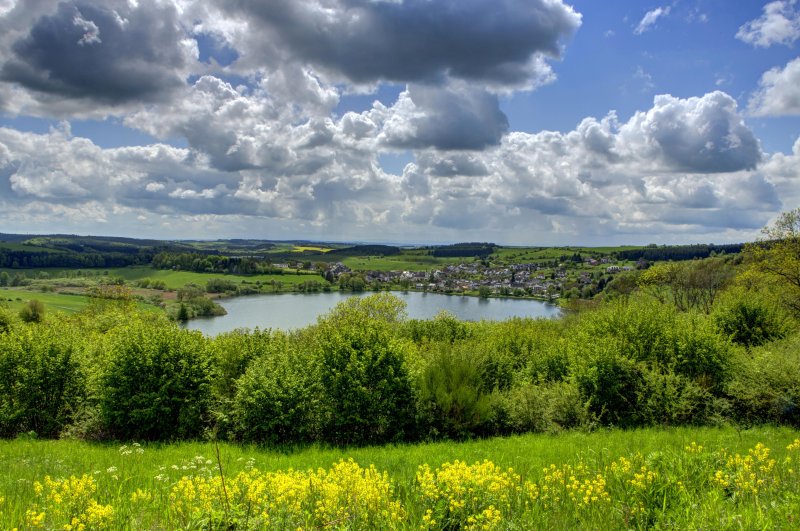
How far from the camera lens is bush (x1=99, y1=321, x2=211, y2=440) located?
15.1m

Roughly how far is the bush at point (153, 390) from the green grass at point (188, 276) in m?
136

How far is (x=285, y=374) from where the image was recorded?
1516 cm

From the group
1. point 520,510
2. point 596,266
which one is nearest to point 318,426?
point 520,510

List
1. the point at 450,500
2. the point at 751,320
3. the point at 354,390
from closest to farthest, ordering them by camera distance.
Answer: the point at 450,500
the point at 354,390
the point at 751,320

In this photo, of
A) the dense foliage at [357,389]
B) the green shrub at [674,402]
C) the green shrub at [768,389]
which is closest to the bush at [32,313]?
the dense foliage at [357,389]

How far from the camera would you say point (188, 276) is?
6053 inches

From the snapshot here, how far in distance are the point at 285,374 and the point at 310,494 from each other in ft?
32.4

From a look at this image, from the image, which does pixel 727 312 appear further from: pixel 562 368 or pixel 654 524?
pixel 654 524

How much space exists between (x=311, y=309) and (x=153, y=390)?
324 feet

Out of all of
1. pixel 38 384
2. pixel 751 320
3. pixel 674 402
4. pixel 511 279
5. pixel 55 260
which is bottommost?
pixel 511 279

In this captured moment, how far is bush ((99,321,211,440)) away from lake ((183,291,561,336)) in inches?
2683

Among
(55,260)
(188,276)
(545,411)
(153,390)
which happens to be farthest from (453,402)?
(55,260)

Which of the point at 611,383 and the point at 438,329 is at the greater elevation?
the point at 611,383

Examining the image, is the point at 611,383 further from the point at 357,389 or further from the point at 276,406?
the point at 276,406
